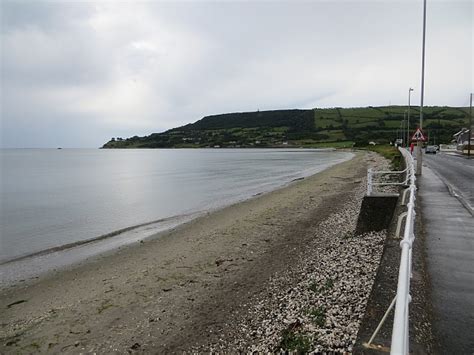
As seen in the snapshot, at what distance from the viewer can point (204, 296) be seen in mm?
8094

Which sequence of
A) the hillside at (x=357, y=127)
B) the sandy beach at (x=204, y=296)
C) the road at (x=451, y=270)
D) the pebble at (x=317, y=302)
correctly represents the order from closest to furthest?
the road at (x=451, y=270) < the pebble at (x=317, y=302) < the sandy beach at (x=204, y=296) < the hillside at (x=357, y=127)

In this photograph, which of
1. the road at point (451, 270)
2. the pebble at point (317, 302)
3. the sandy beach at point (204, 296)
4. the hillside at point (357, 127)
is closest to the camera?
the road at point (451, 270)

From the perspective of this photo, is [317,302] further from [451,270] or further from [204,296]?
[204,296]

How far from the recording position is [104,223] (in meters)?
19.0

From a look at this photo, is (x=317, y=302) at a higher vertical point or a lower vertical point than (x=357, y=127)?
lower

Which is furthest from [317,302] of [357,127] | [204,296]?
[357,127]

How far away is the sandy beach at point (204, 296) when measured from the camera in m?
5.88

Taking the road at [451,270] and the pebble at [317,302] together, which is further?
the pebble at [317,302]

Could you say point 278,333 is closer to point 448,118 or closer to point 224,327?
point 224,327

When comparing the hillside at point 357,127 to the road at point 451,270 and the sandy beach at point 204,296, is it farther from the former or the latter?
the sandy beach at point 204,296

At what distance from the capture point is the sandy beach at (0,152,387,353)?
588cm

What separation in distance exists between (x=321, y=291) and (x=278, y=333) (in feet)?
5.19

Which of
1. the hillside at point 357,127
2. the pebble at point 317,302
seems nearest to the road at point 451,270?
the pebble at point 317,302

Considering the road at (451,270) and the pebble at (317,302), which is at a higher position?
the road at (451,270)
